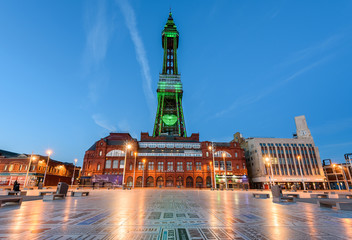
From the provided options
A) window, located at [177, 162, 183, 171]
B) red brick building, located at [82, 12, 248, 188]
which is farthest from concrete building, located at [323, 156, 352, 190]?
window, located at [177, 162, 183, 171]

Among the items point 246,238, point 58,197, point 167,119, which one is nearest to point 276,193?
point 246,238

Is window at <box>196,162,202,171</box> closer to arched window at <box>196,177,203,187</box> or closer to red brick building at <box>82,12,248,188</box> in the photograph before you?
red brick building at <box>82,12,248,188</box>

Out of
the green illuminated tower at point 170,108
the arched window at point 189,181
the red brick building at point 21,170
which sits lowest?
the arched window at point 189,181

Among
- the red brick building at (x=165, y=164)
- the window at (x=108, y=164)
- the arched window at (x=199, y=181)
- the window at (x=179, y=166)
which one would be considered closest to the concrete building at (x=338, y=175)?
the red brick building at (x=165, y=164)

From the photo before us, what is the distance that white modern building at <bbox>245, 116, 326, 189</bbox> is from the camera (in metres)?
63.8

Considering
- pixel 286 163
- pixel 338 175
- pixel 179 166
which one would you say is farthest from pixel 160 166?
pixel 338 175

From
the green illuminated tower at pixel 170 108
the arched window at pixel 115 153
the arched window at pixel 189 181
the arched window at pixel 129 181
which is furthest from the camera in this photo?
the green illuminated tower at pixel 170 108

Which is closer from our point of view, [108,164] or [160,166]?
[108,164]

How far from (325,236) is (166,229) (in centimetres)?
404

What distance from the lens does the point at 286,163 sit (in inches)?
2611

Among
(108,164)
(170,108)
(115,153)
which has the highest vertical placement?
(170,108)

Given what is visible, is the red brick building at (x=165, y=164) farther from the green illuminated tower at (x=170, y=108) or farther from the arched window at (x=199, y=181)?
the green illuminated tower at (x=170, y=108)

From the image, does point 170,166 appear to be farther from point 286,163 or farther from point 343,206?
point 343,206

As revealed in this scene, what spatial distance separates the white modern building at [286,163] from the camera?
6381cm
